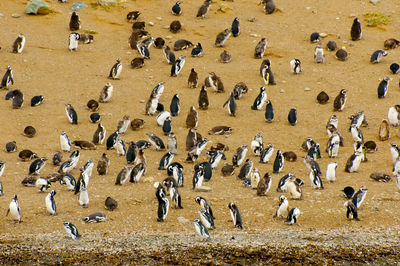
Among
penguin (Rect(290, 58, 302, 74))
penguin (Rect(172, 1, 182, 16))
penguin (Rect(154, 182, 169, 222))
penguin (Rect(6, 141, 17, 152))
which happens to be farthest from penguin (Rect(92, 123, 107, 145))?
penguin (Rect(172, 1, 182, 16))

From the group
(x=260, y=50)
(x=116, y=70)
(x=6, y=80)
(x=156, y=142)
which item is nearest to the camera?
(x=156, y=142)

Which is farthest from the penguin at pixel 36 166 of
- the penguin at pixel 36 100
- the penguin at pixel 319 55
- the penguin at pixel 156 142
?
the penguin at pixel 319 55

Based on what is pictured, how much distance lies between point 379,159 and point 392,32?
938 centimetres

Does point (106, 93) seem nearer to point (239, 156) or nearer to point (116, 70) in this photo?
point (116, 70)

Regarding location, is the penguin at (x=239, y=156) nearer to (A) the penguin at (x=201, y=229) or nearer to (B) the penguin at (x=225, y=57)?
(A) the penguin at (x=201, y=229)

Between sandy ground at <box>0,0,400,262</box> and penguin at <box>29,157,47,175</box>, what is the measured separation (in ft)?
1.07

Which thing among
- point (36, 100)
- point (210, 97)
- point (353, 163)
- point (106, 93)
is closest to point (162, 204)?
point (353, 163)

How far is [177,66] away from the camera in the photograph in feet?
67.2

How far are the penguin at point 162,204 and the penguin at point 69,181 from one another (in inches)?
72.3

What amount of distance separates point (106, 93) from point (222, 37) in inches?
209

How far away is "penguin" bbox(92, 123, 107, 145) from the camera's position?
1633 centimetres

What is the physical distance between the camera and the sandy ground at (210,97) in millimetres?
13016

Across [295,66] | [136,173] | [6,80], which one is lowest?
[136,173]

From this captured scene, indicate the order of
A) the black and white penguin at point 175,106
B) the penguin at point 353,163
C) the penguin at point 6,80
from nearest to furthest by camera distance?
1. the penguin at point 353,163
2. the black and white penguin at point 175,106
3. the penguin at point 6,80
